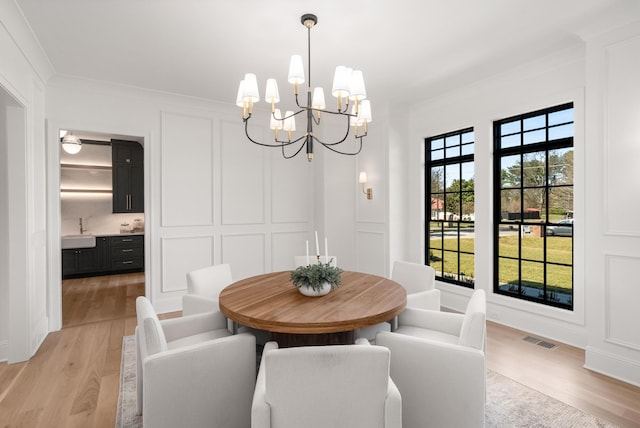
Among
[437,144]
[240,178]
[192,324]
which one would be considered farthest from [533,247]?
[240,178]

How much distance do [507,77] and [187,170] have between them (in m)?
4.01

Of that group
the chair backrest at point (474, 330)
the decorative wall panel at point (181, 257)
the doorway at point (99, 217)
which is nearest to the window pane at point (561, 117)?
the chair backrest at point (474, 330)

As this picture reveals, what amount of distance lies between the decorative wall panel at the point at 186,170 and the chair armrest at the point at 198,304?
2.09 m

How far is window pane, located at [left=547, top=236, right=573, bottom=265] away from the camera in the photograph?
337 cm

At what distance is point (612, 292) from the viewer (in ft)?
8.79

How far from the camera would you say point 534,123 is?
142 inches

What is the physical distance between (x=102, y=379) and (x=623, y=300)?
4116 mm

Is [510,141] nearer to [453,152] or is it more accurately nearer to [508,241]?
[453,152]

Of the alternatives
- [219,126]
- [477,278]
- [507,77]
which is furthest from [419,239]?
[219,126]

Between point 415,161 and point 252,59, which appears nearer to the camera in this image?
point 252,59

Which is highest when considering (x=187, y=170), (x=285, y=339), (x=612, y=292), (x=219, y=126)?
(x=219, y=126)

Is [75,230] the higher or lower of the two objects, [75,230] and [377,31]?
the lower

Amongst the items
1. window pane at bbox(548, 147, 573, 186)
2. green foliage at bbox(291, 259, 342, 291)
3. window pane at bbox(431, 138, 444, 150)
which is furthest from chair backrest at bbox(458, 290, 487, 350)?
window pane at bbox(431, 138, 444, 150)

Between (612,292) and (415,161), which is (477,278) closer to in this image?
(612,292)
